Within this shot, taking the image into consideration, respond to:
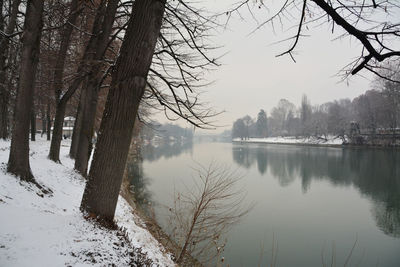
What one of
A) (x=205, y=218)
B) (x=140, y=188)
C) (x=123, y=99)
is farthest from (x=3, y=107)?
(x=123, y=99)

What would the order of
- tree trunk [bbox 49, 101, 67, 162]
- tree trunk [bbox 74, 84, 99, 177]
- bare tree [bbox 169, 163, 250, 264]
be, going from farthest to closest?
1. tree trunk [bbox 49, 101, 67, 162]
2. tree trunk [bbox 74, 84, 99, 177]
3. bare tree [bbox 169, 163, 250, 264]

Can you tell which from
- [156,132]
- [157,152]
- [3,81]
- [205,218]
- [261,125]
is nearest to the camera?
[205,218]

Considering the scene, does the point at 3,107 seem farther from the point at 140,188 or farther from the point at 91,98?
the point at 140,188

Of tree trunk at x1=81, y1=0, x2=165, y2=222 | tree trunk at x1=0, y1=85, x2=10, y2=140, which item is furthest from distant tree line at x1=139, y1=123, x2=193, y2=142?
tree trunk at x1=0, y1=85, x2=10, y2=140

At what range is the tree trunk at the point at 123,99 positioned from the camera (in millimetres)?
2875

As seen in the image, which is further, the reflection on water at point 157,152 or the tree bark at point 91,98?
the reflection on water at point 157,152

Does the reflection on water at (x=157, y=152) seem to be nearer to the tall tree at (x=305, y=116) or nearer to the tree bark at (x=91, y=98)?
the tree bark at (x=91, y=98)

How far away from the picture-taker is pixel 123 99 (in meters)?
2.91

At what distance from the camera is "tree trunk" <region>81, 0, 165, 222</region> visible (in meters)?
2.88

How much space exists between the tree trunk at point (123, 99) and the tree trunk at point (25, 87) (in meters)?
2.89

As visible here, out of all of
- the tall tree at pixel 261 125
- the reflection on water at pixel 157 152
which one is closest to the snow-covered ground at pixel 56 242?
the reflection on water at pixel 157 152

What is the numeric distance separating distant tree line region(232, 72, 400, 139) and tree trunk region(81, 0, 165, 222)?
13.4 metres

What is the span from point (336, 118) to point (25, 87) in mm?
68413

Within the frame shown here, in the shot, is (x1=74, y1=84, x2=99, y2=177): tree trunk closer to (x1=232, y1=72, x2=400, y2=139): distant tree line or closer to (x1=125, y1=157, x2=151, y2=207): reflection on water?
(x1=125, y1=157, x2=151, y2=207): reflection on water
